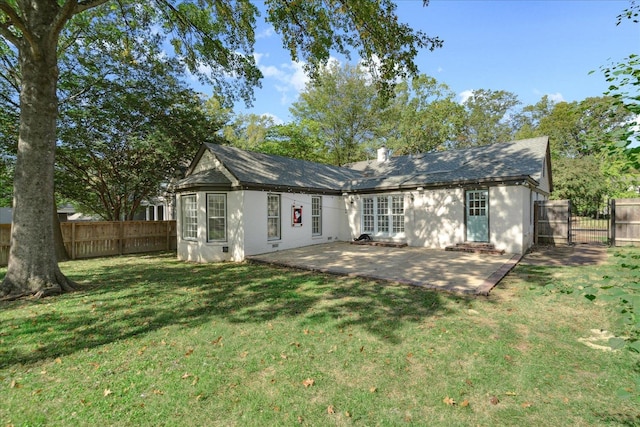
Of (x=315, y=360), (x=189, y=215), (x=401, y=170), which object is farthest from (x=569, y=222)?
(x=189, y=215)

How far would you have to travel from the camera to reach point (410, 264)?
966 cm

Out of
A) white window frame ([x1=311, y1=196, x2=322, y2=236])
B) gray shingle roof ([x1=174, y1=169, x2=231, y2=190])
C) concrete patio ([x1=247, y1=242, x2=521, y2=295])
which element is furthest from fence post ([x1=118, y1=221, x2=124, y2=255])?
white window frame ([x1=311, y1=196, x2=322, y2=236])

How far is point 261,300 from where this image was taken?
6.45m

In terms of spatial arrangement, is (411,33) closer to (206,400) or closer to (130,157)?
(206,400)

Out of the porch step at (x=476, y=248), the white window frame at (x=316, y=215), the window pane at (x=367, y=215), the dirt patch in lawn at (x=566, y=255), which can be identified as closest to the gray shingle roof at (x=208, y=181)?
the white window frame at (x=316, y=215)

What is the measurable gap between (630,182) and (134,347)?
6.12 meters

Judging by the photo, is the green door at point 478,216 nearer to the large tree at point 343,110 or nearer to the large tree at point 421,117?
the large tree at point 343,110

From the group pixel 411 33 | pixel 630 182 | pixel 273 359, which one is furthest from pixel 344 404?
pixel 411 33

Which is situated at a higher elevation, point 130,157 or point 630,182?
point 130,157

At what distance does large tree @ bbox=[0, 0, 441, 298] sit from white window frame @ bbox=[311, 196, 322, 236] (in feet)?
20.6

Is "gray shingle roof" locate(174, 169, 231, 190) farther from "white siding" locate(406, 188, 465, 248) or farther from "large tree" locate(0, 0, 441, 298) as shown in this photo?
"white siding" locate(406, 188, 465, 248)

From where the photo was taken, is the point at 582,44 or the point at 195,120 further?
the point at 195,120

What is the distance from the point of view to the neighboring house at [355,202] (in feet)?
38.2

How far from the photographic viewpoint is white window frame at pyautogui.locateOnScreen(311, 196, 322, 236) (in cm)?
1472
